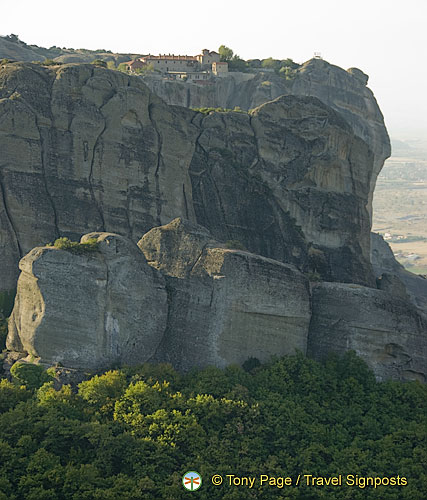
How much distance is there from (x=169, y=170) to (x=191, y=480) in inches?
906

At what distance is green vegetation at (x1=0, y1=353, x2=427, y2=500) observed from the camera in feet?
119

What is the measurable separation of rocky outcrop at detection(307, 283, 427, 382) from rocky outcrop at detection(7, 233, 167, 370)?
9521 millimetres

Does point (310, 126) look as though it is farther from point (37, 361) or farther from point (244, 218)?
point (37, 361)

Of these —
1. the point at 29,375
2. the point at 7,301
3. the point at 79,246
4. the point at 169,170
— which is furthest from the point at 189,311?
the point at 169,170

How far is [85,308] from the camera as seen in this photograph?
43.2 meters

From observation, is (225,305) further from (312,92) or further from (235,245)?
(312,92)

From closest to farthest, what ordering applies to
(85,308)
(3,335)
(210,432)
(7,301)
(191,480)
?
(191,480)
(210,432)
(85,308)
(3,335)
(7,301)

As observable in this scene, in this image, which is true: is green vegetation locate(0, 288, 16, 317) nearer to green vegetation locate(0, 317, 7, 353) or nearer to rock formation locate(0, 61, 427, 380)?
rock formation locate(0, 61, 427, 380)

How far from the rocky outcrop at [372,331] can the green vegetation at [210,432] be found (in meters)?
1.77

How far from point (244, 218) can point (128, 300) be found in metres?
14.8

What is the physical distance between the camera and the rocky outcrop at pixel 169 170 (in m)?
51.3

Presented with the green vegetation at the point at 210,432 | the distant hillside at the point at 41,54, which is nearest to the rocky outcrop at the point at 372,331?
the green vegetation at the point at 210,432

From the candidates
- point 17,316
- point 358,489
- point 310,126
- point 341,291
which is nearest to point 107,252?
point 17,316

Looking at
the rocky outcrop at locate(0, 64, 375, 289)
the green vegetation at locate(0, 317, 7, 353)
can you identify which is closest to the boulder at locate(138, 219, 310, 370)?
the rocky outcrop at locate(0, 64, 375, 289)
